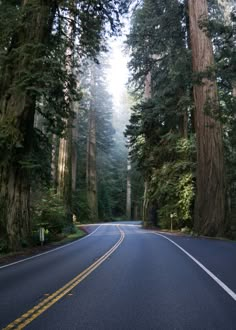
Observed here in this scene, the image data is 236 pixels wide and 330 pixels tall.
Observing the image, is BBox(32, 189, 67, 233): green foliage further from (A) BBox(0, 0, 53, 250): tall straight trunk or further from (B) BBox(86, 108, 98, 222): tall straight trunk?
(B) BBox(86, 108, 98, 222): tall straight trunk

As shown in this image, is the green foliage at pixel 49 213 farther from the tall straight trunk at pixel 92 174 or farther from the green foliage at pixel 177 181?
the tall straight trunk at pixel 92 174

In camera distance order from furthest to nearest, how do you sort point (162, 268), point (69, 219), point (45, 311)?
point (69, 219) < point (162, 268) < point (45, 311)

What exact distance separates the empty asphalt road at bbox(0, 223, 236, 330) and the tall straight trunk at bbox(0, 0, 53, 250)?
4754mm

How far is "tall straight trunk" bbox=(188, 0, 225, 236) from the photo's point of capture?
2267cm

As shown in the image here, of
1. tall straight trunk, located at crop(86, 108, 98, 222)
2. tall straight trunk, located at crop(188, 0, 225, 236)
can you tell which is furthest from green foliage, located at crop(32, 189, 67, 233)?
tall straight trunk, located at crop(86, 108, 98, 222)

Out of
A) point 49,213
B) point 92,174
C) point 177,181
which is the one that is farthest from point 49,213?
point 92,174

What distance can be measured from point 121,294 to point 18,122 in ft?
36.8

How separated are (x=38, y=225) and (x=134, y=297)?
17903mm

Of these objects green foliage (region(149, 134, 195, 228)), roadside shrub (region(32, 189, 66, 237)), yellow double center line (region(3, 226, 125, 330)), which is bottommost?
yellow double center line (region(3, 226, 125, 330))

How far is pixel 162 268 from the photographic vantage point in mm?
11523

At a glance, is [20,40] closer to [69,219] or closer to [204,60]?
[204,60]

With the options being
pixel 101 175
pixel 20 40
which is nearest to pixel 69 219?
pixel 20 40

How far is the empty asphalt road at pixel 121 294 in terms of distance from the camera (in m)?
6.00

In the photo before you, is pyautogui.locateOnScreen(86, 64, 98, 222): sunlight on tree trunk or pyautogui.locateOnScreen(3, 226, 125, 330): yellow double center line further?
pyautogui.locateOnScreen(86, 64, 98, 222): sunlight on tree trunk
